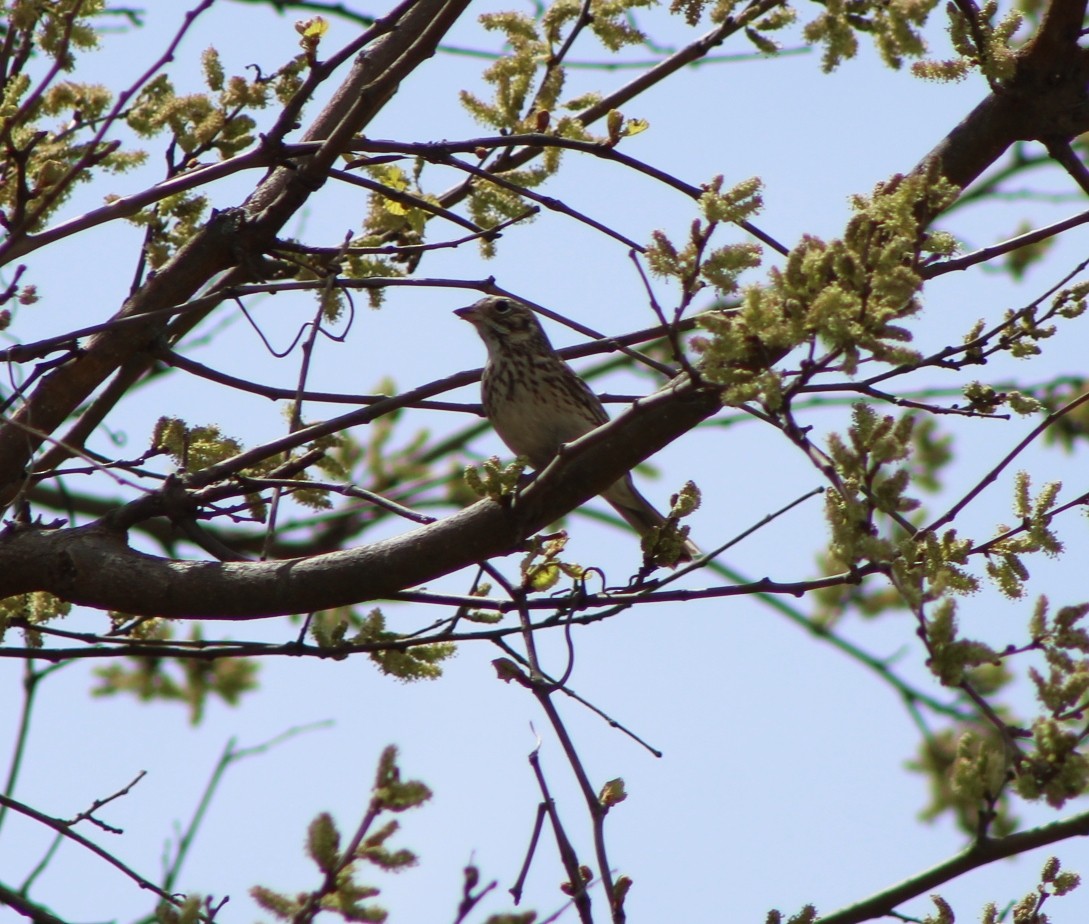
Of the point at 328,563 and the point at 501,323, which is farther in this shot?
the point at 501,323

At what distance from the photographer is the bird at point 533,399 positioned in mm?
7484

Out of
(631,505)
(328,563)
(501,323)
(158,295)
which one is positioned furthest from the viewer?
(501,323)

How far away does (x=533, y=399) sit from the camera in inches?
300

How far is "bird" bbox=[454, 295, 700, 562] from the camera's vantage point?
7.48m

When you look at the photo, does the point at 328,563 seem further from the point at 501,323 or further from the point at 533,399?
the point at 501,323

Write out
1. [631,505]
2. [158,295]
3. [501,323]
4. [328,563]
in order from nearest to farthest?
[328,563] → [158,295] → [631,505] → [501,323]

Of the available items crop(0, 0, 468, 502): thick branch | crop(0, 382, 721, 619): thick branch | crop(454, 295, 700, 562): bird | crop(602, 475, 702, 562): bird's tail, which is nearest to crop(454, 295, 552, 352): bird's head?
crop(454, 295, 700, 562): bird

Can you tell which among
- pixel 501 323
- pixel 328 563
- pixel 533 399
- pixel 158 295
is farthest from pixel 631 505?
pixel 328 563

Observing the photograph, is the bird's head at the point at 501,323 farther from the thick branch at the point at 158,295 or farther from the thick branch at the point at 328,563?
the thick branch at the point at 328,563

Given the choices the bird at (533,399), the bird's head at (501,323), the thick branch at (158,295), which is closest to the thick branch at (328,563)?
the thick branch at (158,295)

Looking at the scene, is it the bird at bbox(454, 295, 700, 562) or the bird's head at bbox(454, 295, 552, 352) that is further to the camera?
the bird's head at bbox(454, 295, 552, 352)

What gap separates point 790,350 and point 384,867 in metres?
1.44

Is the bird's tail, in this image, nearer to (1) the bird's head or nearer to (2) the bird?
(2) the bird

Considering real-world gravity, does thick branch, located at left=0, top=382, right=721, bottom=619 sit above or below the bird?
below
